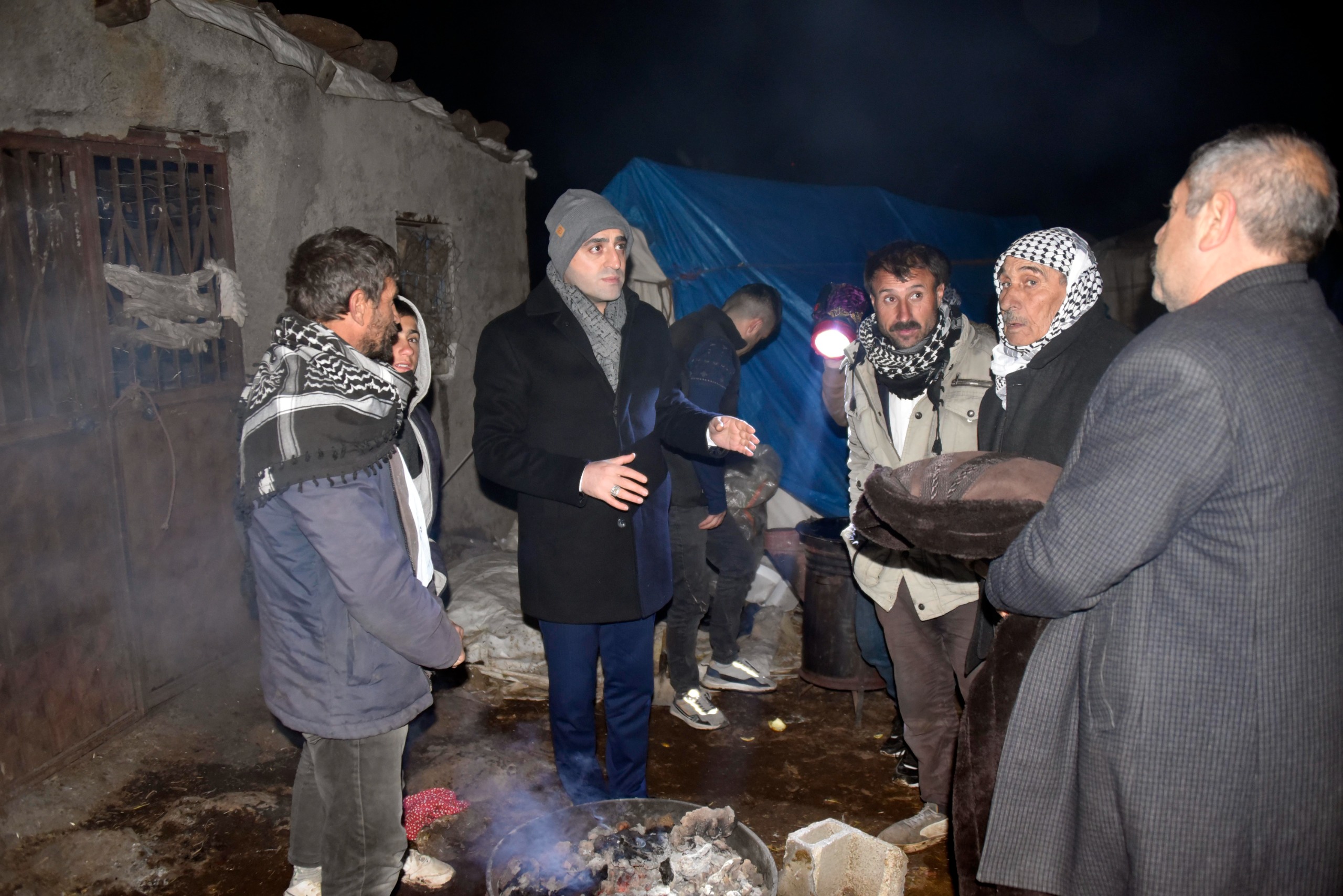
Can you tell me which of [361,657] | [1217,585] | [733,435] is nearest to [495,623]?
[733,435]

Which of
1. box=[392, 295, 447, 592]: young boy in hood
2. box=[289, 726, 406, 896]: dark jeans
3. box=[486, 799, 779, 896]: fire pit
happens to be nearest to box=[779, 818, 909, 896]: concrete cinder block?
box=[486, 799, 779, 896]: fire pit

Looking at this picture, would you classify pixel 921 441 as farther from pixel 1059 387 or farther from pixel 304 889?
pixel 304 889

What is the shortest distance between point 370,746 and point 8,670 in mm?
2112

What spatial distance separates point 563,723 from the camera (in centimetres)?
313

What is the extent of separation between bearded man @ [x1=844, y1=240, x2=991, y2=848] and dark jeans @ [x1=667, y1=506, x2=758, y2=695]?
117cm

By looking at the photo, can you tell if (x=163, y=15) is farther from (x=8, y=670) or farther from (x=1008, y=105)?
(x=1008, y=105)

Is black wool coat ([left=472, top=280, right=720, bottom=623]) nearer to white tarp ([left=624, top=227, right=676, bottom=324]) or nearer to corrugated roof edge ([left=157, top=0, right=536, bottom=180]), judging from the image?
corrugated roof edge ([left=157, top=0, right=536, bottom=180])

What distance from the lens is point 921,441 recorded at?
3.21 metres

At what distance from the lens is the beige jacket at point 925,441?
3.08 metres

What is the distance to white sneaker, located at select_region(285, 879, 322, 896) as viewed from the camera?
2.64m

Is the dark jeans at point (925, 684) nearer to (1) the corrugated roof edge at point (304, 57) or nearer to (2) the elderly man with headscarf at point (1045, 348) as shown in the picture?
(2) the elderly man with headscarf at point (1045, 348)

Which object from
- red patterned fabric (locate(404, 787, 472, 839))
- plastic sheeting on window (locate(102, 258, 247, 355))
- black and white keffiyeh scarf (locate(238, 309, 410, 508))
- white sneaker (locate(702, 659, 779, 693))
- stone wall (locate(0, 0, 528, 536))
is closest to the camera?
black and white keffiyeh scarf (locate(238, 309, 410, 508))

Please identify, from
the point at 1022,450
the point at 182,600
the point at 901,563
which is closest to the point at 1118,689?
the point at 1022,450

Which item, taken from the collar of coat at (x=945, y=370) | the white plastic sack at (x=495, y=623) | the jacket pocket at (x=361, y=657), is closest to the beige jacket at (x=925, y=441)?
the collar of coat at (x=945, y=370)
